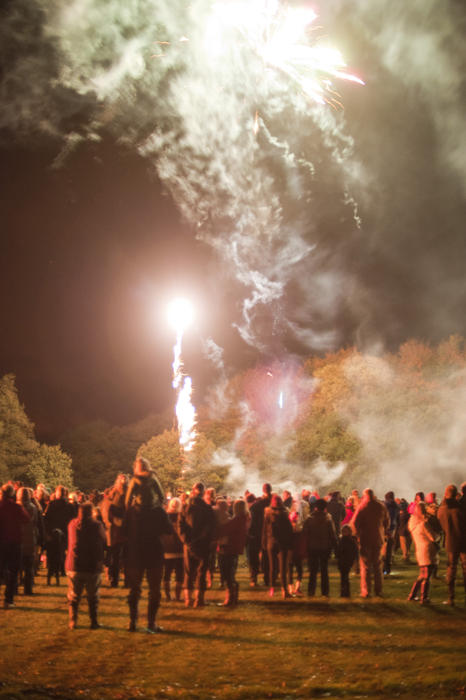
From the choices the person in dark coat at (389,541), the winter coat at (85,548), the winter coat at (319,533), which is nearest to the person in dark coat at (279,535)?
the winter coat at (319,533)

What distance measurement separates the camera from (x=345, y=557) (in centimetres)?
1337

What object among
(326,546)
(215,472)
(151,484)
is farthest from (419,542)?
(215,472)

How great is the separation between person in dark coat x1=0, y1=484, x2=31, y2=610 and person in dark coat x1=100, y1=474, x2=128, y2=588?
154cm

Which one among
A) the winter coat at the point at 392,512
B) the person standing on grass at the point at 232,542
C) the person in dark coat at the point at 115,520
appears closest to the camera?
the person in dark coat at the point at 115,520

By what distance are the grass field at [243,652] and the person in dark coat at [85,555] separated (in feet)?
2.09

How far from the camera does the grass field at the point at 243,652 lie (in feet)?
23.2

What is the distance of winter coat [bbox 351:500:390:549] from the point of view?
12.9m

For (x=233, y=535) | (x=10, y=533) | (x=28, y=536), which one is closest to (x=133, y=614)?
(x=10, y=533)

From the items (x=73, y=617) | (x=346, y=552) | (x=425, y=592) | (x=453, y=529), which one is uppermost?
(x=453, y=529)

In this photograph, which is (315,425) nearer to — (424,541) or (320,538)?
(320,538)

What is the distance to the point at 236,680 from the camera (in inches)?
291

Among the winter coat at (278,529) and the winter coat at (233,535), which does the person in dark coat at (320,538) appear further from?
the winter coat at (233,535)

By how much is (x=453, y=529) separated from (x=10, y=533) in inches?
303

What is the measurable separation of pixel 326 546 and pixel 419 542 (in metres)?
1.90
